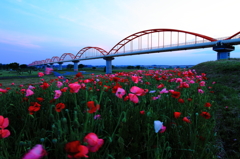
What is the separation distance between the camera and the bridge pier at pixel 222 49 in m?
29.2

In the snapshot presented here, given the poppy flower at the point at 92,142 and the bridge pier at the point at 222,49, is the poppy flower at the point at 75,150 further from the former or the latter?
the bridge pier at the point at 222,49

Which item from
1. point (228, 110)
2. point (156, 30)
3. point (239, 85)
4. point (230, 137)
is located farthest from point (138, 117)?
point (156, 30)

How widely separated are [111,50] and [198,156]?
191ft

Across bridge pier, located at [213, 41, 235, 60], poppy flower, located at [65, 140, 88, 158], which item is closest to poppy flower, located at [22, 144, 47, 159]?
poppy flower, located at [65, 140, 88, 158]

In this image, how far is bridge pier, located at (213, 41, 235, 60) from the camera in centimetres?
2917

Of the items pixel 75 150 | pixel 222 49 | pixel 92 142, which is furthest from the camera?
pixel 222 49

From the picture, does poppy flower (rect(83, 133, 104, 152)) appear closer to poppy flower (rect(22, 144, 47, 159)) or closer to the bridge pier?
poppy flower (rect(22, 144, 47, 159))

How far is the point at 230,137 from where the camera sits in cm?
236

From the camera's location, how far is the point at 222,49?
29156 millimetres

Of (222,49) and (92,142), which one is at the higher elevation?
(222,49)

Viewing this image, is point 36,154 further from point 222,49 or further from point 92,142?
point 222,49

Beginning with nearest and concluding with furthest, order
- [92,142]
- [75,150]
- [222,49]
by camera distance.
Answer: [75,150]
[92,142]
[222,49]

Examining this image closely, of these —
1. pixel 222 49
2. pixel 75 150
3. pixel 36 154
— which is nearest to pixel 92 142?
pixel 75 150

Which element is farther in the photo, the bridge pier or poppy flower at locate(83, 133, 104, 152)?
the bridge pier
